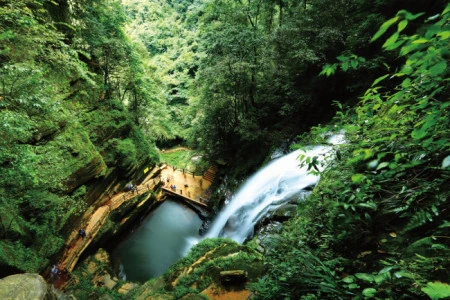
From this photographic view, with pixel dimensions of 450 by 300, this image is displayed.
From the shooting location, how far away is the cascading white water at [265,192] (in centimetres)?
767

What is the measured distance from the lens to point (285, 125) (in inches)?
509

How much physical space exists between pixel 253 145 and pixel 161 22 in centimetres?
3566

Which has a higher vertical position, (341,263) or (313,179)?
(313,179)

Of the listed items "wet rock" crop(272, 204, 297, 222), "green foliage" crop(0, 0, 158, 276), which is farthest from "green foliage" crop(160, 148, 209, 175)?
"wet rock" crop(272, 204, 297, 222)

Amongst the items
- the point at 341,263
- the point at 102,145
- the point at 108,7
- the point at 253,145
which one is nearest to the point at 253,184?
the point at 253,145

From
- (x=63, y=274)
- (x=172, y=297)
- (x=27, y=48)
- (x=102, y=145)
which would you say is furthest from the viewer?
(x=102, y=145)

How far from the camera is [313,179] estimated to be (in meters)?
7.30

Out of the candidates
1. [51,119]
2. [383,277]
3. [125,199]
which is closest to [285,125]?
[125,199]

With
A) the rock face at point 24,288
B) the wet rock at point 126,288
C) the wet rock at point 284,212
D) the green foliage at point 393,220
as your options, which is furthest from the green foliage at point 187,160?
the green foliage at point 393,220

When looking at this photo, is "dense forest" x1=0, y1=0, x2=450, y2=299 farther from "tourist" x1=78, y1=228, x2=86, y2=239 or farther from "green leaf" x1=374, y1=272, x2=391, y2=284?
"tourist" x1=78, y1=228, x2=86, y2=239

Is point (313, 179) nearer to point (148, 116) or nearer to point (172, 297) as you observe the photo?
point (172, 297)

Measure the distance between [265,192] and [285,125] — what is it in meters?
5.13

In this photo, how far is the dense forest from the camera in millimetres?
1707

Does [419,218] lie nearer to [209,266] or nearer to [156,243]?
[209,266]
